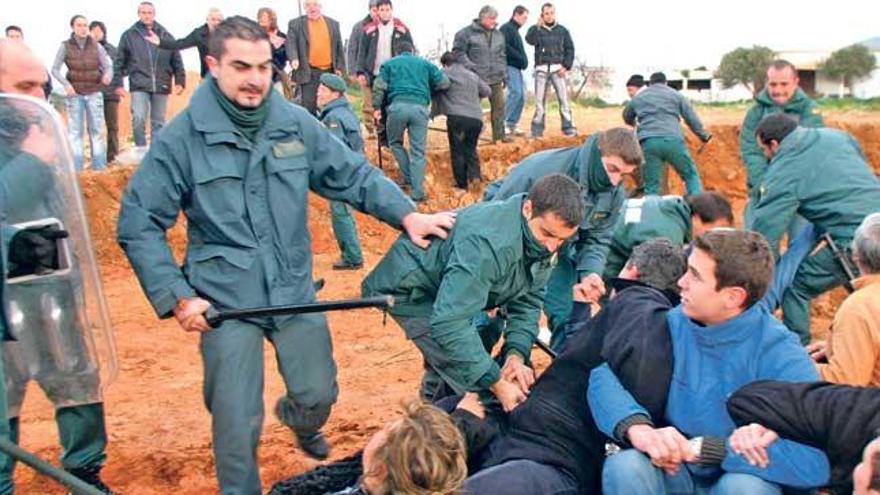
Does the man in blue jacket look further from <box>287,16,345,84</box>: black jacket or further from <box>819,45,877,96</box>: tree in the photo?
<box>819,45,877,96</box>: tree

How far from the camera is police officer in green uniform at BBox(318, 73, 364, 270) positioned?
9.77 meters

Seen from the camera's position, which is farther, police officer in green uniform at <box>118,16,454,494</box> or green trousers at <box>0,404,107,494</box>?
green trousers at <box>0,404,107,494</box>

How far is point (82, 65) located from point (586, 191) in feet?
Result: 25.6

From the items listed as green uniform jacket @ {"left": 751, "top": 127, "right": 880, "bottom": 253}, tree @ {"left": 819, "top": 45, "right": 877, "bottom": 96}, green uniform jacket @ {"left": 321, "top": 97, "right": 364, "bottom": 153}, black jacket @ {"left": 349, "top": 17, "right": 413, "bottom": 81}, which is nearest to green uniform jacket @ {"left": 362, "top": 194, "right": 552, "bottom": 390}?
green uniform jacket @ {"left": 751, "top": 127, "right": 880, "bottom": 253}

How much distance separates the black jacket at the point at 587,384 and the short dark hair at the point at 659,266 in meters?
0.23

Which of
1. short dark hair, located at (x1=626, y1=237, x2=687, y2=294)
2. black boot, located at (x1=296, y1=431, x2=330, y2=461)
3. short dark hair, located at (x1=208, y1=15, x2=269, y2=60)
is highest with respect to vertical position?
short dark hair, located at (x1=208, y1=15, x2=269, y2=60)

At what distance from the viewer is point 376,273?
4875 millimetres

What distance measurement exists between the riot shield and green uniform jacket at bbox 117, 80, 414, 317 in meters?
0.22

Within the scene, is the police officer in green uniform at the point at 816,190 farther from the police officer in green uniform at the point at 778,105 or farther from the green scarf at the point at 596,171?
the police officer in green uniform at the point at 778,105

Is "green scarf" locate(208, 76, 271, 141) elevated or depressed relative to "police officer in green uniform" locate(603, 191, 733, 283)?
elevated

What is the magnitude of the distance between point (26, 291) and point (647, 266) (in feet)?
8.17

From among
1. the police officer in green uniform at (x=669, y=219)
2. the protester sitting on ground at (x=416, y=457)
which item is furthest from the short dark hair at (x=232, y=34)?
the police officer in green uniform at (x=669, y=219)

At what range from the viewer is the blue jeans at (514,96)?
14133 mm

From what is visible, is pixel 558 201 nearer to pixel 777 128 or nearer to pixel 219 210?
pixel 219 210
